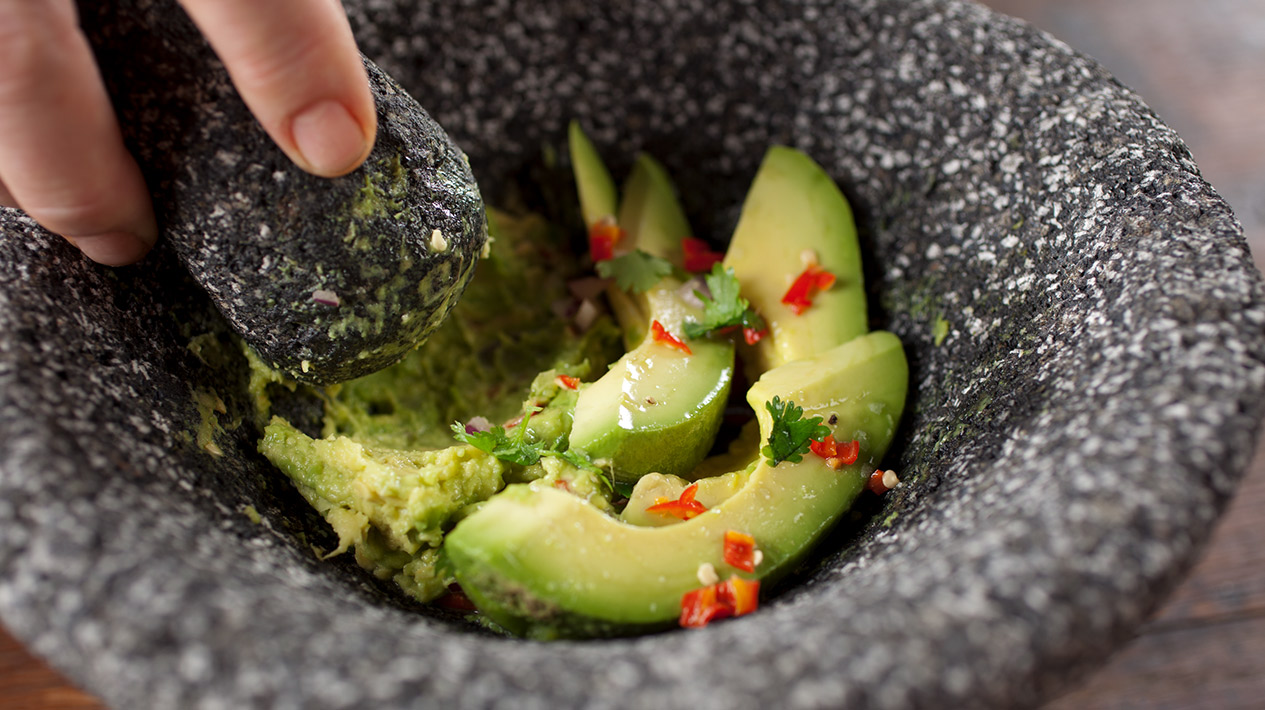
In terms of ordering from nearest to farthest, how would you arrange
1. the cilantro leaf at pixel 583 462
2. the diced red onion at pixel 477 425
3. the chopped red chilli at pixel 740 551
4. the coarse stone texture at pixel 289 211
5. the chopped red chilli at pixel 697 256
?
the coarse stone texture at pixel 289 211 → the chopped red chilli at pixel 740 551 → the cilantro leaf at pixel 583 462 → the diced red onion at pixel 477 425 → the chopped red chilli at pixel 697 256

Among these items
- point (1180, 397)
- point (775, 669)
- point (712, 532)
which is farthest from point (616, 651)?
point (1180, 397)

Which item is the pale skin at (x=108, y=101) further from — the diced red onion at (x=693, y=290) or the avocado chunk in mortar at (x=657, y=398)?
the diced red onion at (x=693, y=290)

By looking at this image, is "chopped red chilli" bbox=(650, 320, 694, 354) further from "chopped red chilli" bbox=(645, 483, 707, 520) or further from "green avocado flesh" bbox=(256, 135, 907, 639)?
"chopped red chilli" bbox=(645, 483, 707, 520)

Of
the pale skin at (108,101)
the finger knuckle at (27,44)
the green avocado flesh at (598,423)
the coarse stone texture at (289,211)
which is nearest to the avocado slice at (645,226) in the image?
the green avocado flesh at (598,423)

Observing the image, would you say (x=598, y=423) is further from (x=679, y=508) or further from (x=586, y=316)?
(x=586, y=316)

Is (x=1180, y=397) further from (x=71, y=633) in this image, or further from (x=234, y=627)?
(x=71, y=633)

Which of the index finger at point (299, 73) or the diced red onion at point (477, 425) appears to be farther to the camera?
the diced red onion at point (477, 425)

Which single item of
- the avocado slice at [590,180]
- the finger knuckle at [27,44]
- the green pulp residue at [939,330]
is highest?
the finger knuckle at [27,44]

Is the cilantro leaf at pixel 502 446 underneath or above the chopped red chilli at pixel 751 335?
underneath
